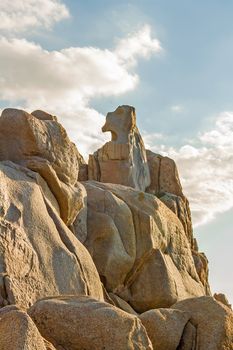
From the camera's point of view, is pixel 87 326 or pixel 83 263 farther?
pixel 83 263

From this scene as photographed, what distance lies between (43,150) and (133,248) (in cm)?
567

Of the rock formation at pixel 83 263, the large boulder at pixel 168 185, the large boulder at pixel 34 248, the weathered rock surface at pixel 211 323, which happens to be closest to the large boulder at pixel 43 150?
the rock formation at pixel 83 263

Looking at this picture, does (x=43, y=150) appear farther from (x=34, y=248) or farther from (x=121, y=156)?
(x=121, y=156)

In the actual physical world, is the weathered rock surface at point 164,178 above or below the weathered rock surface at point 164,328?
above

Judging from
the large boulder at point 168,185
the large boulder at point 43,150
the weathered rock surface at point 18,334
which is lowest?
the weathered rock surface at point 18,334

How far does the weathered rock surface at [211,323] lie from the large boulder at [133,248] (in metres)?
6.47

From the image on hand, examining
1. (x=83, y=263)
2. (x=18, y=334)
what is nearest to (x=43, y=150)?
(x=83, y=263)

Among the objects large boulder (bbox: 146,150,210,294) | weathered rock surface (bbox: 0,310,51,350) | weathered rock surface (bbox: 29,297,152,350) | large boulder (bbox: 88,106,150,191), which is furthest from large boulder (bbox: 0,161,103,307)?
large boulder (bbox: 88,106,150,191)

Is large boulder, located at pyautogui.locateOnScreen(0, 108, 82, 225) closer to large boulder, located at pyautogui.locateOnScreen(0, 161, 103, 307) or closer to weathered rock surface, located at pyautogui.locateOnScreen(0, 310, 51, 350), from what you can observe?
large boulder, located at pyautogui.locateOnScreen(0, 161, 103, 307)

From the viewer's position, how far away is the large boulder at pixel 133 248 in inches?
909

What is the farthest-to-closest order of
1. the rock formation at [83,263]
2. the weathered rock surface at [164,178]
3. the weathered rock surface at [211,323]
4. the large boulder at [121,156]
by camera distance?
the weathered rock surface at [164,178]
the large boulder at [121,156]
the weathered rock surface at [211,323]
the rock formation at [83,263]

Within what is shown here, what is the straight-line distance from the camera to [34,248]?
56.3 ft

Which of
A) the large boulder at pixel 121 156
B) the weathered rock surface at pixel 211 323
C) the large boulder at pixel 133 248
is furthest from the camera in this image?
the large boulder at pixel 121 156

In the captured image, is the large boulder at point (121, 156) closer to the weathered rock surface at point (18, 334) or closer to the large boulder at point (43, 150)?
the large boulder at point (43, 150)
